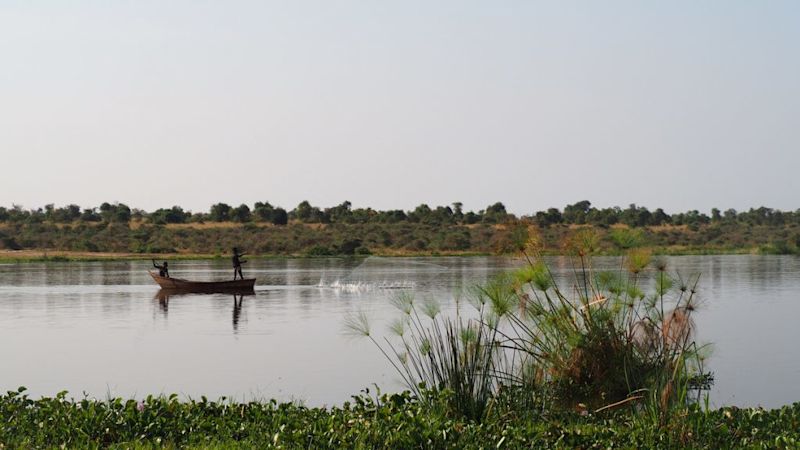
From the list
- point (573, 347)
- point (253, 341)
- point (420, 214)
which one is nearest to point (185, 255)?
point (420, 214)

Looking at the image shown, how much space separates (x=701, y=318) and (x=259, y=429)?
706 inches

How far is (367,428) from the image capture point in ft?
29.1

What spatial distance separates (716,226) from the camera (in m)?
100

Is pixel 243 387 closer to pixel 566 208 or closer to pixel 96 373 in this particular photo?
pixel 96 373

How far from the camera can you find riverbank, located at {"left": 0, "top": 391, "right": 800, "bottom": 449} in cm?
856

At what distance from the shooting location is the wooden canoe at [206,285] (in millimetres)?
35906

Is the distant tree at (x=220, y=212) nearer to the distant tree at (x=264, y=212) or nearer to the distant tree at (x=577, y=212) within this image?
the distant tree at (x=264, y=212)

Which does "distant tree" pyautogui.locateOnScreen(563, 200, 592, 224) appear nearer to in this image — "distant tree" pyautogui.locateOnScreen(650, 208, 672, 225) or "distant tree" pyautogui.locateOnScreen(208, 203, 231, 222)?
"distant tree" pyautogui.locateOnScreen(650, 208, 672, 225)

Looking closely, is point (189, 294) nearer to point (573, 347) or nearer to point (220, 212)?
point (573, 347)

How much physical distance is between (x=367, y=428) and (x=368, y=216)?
95.6 meters

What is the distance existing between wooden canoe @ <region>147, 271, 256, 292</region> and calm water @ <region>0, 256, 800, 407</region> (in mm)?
620

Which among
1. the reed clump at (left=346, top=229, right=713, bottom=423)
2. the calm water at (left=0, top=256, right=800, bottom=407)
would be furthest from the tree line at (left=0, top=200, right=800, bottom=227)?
the reed clump at (left=346, top=229, right=713, bottom=423)

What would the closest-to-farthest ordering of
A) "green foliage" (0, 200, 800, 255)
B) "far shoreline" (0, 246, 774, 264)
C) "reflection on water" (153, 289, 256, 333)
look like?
"reflection on water" (153, 289, 256, 333)
"far shoreline" (0, 246, 774, 264)
"green foliage" (0, 200, 800, 255)

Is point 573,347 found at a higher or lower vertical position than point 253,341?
higher
